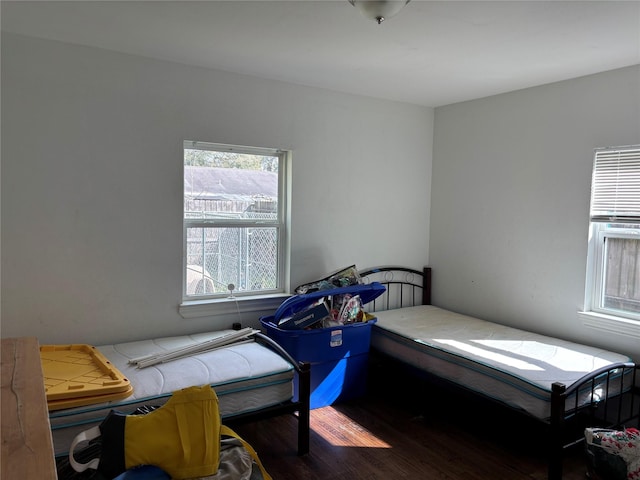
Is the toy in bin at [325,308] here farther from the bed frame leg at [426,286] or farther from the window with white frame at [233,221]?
the bed frame leg at [426,286]

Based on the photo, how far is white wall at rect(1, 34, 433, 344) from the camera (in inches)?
107

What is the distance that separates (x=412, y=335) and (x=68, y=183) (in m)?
2.48

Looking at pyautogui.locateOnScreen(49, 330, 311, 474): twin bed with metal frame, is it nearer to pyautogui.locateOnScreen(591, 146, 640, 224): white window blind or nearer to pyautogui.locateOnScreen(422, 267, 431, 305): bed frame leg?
pyautogui.locateOnScreen(422, 267, 431, 305): bed frame leg

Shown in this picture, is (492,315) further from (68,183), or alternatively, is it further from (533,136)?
(68,183)

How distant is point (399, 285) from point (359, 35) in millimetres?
2435

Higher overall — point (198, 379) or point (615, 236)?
point (615, 236)

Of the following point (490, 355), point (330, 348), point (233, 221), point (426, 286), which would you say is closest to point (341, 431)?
point (330, 348)

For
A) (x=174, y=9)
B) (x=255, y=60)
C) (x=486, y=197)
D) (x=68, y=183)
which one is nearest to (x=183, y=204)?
(x=68, y=183)

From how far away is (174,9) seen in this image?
2.25 metres

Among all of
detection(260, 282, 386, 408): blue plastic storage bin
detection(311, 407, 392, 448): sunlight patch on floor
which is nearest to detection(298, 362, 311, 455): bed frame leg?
detection(311, 407, 392, 448): sunlight patch on floor

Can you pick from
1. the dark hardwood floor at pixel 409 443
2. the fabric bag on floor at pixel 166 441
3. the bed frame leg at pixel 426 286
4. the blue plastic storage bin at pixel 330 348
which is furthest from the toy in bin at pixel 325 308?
the fabric bag on floor at pixel 166 441

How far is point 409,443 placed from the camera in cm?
294

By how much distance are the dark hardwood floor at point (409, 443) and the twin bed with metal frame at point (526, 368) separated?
210 mm

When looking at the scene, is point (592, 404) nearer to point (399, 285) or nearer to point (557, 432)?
point (557, 432)
